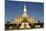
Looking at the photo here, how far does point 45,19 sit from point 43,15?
1.4 inches

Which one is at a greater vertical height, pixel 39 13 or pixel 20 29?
pixel 39 13

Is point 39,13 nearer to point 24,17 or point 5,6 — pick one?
point 24,17

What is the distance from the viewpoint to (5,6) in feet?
2.38

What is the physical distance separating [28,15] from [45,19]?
0.46 ft

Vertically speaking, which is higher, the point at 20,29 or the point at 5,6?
the point at 5,6

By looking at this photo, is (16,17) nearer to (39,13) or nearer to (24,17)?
(24,17)

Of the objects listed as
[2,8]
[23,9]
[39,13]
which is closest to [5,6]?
[2,8]

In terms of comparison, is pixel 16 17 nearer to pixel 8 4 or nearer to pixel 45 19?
pixel 8 4

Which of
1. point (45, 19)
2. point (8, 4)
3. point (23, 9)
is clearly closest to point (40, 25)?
point (45, 19)

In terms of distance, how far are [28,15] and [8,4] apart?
172 millimetres

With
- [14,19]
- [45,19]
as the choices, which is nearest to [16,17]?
[14,19]

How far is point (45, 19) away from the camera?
78cm

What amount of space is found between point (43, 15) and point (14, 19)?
229 millimetres

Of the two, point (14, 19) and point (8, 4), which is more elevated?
point (8, 4)
